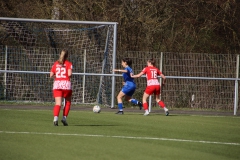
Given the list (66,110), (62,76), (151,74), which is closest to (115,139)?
(66,110)

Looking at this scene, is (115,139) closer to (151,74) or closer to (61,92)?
(61,92)

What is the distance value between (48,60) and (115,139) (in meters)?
11.8

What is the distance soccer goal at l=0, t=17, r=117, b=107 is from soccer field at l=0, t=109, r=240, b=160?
657 cm

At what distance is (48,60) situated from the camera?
2206 cm

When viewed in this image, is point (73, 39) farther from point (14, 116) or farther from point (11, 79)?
point (14, 116)

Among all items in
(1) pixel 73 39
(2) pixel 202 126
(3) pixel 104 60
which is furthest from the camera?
(1) pixel 73 39

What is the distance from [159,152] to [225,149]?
4.62ft

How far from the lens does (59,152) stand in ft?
28.7

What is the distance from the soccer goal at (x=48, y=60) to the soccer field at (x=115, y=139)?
657 cm

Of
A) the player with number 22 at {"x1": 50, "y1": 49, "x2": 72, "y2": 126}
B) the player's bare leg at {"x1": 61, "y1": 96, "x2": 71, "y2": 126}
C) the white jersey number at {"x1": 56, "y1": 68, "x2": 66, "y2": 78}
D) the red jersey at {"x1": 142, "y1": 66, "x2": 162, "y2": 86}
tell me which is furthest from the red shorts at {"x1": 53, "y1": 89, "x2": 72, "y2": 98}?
the red jersey at {"x1": 142, "y1": 66, "x2": 162, "y2": 86}

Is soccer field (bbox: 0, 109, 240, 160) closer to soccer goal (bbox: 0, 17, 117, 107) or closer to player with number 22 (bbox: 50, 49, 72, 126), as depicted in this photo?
player with number 22 (bbox: 50, 49, 72, 126)

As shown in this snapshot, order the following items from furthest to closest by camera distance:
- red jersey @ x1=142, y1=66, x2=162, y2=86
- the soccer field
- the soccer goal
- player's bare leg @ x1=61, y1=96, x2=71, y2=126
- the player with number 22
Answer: the soccer goal < red jersey @ x1=142, y1=66, x2=162, y2=86 < player's bare leg @ x1=61, y1=96, x2=71, y2=126 < the player with number 22 < the soccer field

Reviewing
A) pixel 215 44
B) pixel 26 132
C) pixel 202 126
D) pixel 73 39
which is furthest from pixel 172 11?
pixel 26 132

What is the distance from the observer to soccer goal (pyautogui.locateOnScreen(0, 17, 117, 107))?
71.2 ft
